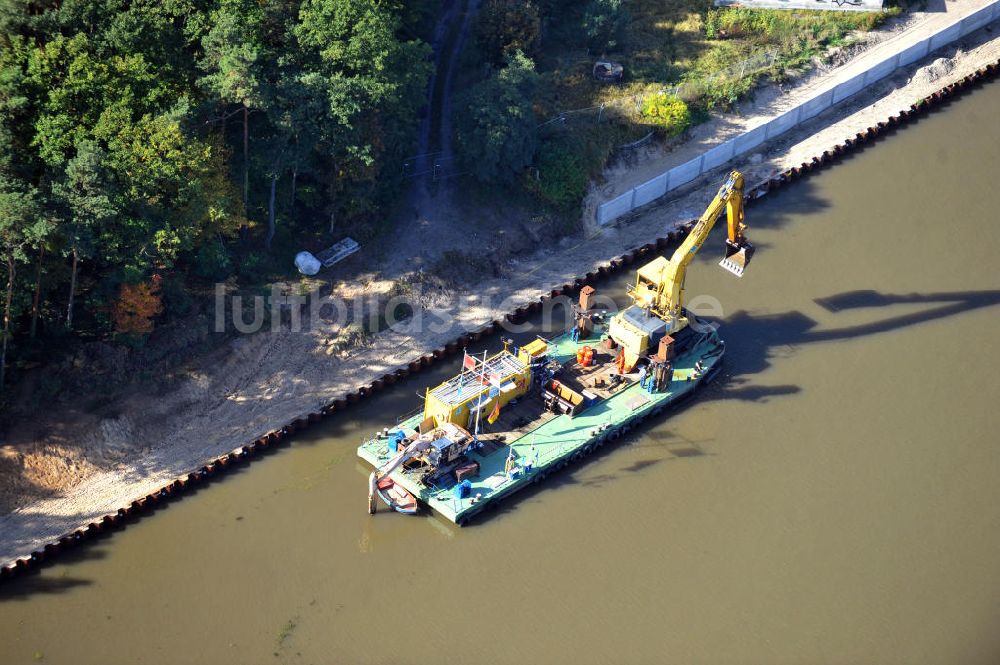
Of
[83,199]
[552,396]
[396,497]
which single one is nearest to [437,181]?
[552,396]

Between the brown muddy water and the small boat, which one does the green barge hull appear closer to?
the small boat

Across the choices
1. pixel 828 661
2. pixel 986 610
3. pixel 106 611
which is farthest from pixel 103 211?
pixel 986 610

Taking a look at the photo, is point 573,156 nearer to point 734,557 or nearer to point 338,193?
point 338,193

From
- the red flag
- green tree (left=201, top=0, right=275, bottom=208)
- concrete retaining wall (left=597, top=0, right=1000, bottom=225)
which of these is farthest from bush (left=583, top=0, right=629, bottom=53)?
the red flag

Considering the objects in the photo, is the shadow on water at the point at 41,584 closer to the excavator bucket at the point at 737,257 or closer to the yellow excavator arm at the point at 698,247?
the yellow excavator arm at the point at 698,247

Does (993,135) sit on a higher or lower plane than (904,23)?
lower

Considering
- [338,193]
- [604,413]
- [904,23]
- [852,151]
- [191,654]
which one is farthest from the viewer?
[904,23]
